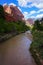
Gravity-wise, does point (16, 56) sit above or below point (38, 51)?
above

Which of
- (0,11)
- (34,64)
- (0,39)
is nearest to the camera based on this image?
(34,64)

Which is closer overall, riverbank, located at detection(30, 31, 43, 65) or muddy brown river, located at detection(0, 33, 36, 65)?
riverbank, located at detection(30, 31, 43, 65)

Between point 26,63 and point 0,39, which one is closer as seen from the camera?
point 26,63

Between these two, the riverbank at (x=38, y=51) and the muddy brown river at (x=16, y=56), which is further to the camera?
the muddy brown river at (x=16, y=56)

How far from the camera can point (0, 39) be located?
40812 millimetres

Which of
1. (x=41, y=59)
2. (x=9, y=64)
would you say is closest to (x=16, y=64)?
(x=9, y=64)

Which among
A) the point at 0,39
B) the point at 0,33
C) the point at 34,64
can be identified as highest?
the point at 0,33

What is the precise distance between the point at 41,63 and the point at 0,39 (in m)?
28.4

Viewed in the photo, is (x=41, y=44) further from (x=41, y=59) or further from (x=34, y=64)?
(x=41, y=59)

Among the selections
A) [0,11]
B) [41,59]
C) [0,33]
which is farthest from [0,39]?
[41,59]

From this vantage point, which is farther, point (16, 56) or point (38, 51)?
point (16, 56)

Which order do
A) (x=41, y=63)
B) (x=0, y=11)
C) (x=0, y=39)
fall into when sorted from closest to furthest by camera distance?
1. (x=41, y=63)
2. (x=0, y=39)
3. (x=0, y=11)

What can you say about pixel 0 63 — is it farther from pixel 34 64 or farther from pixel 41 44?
pixel 41 44

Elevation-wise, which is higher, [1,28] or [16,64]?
[1,28]
